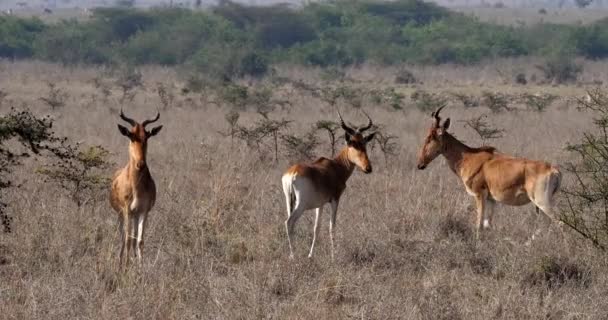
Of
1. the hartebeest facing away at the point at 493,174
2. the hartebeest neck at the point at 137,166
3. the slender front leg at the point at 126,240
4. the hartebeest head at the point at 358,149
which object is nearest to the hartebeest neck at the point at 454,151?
the hartebeest facing away at the point at 493,174

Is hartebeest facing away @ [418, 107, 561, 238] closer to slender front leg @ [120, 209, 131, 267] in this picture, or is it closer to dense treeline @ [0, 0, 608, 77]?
slender front leg @ [120, 209, 131, 267]

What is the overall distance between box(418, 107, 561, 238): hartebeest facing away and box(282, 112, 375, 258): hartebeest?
1.46 meters

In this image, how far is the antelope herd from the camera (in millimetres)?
9750

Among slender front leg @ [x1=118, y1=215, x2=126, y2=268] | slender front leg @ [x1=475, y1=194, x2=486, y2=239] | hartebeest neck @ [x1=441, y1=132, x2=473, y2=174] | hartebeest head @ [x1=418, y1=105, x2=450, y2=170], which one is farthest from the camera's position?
hartebeest head @ [x1=418, y1=105, x2=450, y2=170]

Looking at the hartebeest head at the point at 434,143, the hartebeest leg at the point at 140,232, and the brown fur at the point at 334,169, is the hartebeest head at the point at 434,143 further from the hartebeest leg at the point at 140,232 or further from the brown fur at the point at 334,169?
the hartebeest leg at the point at 140,232

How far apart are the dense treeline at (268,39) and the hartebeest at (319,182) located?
37.6 meters

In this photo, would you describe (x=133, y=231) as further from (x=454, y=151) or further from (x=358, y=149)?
(x=454, y=151)

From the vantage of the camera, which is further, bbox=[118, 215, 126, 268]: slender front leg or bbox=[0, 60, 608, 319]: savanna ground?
bbox=[118, 215, 126, 268]: slender front leg

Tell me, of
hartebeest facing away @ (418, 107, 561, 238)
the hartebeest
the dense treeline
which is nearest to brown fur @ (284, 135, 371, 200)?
the hartebeest

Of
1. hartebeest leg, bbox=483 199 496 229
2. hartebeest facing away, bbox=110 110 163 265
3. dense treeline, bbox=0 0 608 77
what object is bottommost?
dense treeline, bbox=0 0 608 77

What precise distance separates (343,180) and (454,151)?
6.47 ft

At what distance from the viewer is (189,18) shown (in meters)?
73.1

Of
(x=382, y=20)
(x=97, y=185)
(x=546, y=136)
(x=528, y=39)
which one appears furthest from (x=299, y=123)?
(x=382, y=20)

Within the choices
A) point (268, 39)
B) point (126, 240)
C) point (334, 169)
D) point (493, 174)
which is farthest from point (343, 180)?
point (268, 39)
